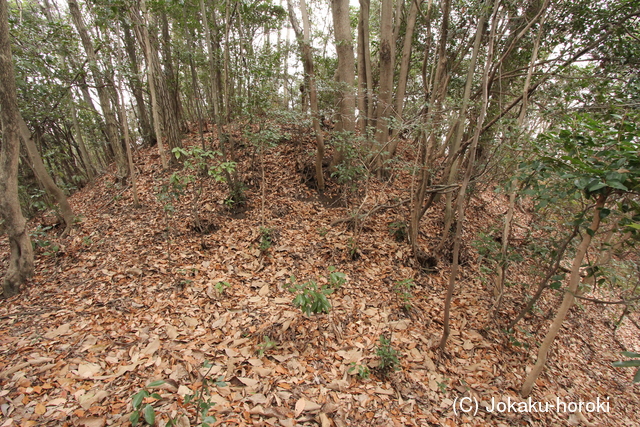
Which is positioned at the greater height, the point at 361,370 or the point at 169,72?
the point at 169,72

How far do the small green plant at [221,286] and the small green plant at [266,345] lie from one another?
1013 mm

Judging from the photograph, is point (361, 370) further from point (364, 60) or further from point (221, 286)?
point (364, 60)

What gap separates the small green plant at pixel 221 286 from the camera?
3713 mm

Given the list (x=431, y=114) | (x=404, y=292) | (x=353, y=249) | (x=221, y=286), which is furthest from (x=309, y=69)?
(x=404, y=292)

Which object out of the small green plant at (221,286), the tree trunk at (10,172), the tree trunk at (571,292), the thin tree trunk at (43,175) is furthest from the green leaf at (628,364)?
the thin tree trunk at (43,175)

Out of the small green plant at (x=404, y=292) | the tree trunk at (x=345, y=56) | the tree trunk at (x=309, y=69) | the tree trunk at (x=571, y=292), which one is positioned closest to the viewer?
the tree trunk at (x=571, y=292)

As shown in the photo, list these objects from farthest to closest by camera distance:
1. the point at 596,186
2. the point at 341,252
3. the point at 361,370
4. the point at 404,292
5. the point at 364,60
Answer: the point at 364,60, the point at 341,252, the point at 404,292, the point at 361,370, the point at 596,186

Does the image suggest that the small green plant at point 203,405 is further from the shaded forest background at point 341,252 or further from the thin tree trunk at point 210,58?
the thin tree trunk at point 210,58

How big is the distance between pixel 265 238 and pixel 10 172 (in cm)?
352

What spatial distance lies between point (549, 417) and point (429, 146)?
365 cm

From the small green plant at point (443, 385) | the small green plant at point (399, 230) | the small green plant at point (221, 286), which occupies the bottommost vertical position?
the small green plant at point (443, 385)

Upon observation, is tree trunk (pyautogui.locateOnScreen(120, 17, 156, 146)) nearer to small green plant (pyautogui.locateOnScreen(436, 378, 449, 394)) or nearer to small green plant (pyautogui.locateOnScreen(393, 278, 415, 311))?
small green plant (pyautogui.locateOnScreen(393, 278, 415, 311))

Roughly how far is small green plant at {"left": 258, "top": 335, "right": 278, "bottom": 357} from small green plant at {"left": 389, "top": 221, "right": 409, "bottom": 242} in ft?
10.4

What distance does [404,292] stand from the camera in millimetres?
4352
